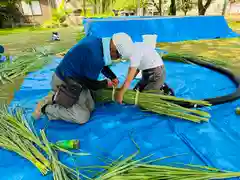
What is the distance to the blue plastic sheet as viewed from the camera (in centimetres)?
169

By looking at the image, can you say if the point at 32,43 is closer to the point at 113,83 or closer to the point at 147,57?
the point at 113,83

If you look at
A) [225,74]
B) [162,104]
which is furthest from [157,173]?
[225,74]

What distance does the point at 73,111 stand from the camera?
2.20 metres

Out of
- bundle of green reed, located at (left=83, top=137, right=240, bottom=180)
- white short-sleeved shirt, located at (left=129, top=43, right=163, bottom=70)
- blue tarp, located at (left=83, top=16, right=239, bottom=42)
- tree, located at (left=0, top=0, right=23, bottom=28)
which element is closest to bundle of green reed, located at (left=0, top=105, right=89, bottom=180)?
bundle of green reed, located at (left=83, top=137, right=240, bottom=180)

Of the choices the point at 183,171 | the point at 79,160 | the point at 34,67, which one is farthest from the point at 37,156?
the point at 34,67

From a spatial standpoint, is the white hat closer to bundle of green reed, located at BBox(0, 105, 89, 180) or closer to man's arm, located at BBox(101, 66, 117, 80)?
man's arm, located at BBox(101, 66, 117, 80)

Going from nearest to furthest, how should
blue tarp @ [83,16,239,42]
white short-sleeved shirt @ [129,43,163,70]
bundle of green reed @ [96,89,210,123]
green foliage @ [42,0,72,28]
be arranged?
bundle of green reed @ [96,89,210,123]
white short-sleeved shirt @ [129,43,163,70]
blue tarp @ [83,16,239,42]
green foliage @ [42,0,72,28]

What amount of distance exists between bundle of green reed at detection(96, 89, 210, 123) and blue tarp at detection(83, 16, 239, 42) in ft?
15.0

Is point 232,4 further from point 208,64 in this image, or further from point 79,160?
point 79,160

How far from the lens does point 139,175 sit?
1.38m

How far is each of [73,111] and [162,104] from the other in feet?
2.96

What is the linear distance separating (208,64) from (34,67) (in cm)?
327

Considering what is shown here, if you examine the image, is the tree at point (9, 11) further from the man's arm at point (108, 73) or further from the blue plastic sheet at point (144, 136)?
the man's arm at point (108, 73)

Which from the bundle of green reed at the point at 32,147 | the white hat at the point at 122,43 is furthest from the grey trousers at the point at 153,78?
the bundle of green reed at the point at 32,147
